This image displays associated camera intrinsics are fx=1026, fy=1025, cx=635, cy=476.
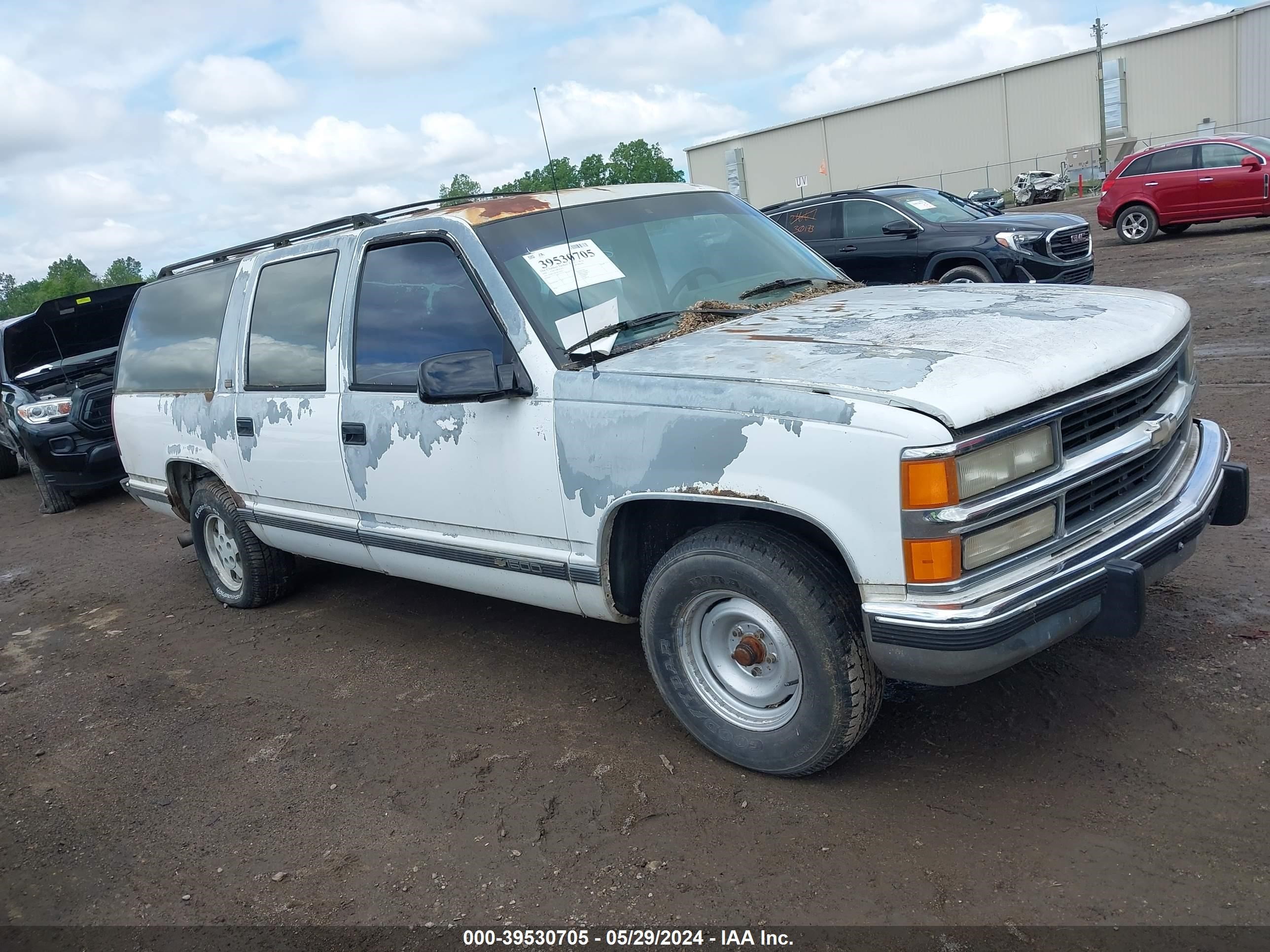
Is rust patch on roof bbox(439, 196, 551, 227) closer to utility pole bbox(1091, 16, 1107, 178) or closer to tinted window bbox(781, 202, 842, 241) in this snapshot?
tinted window bbox(781, 202, 842, 241)

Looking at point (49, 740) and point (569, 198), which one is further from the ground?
point (569, 198)

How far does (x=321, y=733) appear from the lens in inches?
164

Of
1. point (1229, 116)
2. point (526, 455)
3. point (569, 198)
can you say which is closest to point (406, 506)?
point (526, 455)

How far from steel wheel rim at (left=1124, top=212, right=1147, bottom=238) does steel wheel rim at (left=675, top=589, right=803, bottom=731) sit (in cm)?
1665

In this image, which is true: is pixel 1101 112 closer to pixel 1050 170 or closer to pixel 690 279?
pixel 1050 170

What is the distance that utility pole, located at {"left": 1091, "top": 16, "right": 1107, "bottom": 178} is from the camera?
4397 centimetres

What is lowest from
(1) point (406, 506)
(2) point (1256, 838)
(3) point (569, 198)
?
(2) point (1256, 838)

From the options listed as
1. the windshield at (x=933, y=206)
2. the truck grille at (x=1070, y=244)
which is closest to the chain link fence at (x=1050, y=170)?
the windshield at (x=933, y=206)

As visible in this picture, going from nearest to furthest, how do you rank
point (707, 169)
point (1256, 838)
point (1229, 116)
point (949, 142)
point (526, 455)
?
1. point (1256, 838)
2. point (526, 455)
3. point (1229, 116)
4. point (949, 142)
5. point (707, 169)

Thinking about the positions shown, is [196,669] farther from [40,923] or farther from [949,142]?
[949,142]

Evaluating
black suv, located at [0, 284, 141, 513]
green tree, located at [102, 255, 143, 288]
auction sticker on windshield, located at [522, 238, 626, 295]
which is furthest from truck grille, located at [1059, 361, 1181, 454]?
green tree, located at [102, 255, 143, 288]

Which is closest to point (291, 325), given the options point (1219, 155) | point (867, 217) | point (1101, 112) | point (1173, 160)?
point (867, 217)

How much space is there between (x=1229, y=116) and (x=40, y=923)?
5247 centimetres

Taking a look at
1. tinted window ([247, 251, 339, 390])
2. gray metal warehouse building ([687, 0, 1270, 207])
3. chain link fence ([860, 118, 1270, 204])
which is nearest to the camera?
tinted window ([247, 251, 339, 390])
